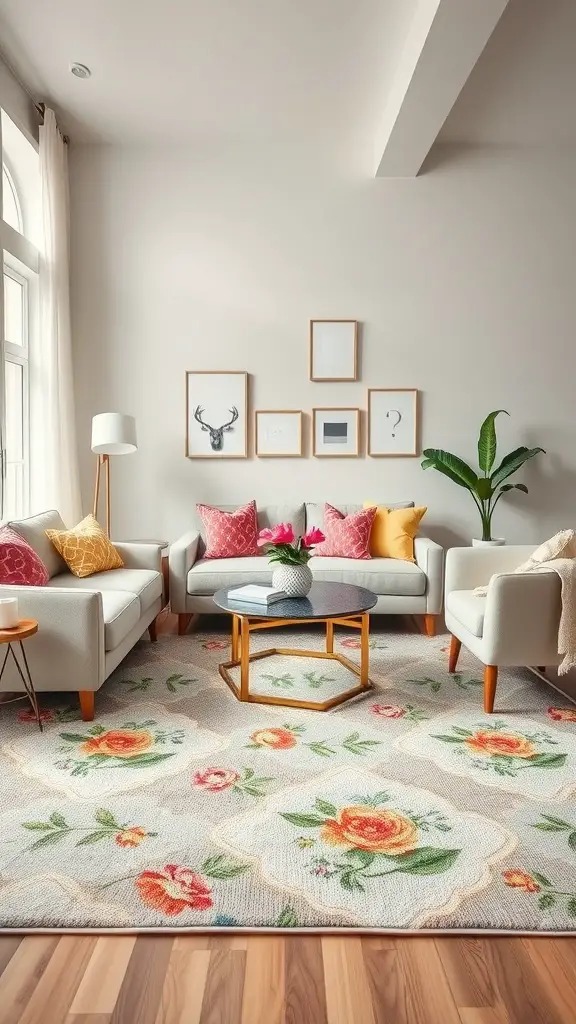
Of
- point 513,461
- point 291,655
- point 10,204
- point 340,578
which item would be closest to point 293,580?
point 291,655

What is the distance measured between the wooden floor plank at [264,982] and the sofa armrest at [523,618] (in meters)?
1.76

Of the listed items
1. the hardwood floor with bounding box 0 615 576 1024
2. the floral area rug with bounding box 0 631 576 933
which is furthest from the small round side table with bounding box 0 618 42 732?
the hardwood floor with bounding box 0 615 576 1024

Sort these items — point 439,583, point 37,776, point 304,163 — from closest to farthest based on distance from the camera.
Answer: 1. point 37,776
2. point 439,583
3. point 304,163

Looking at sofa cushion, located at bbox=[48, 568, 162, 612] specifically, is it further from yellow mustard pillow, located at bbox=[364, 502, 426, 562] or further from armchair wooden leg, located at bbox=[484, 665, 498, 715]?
armchair wooden leg, located at bbox=[484, 665, 498, 715]

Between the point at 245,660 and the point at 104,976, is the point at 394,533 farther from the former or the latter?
the point at 104,976

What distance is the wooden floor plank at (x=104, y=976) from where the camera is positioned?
1444 mm

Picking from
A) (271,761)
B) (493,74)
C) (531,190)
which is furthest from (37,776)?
(531,190)

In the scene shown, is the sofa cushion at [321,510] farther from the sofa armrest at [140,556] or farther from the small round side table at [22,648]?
the small round side table at [22,648]

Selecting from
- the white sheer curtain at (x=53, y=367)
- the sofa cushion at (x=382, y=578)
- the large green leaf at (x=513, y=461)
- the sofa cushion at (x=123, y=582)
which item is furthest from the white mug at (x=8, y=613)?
the large green leaf at (x=513, y=461)

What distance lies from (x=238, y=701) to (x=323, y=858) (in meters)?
1.33

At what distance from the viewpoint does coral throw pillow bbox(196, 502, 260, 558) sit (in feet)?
15.8

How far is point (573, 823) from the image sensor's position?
7.08 feet

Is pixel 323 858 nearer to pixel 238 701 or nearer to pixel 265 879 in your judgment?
pixel 265 879

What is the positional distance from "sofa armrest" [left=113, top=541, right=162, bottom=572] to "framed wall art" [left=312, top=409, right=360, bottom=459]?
5.21 ft
